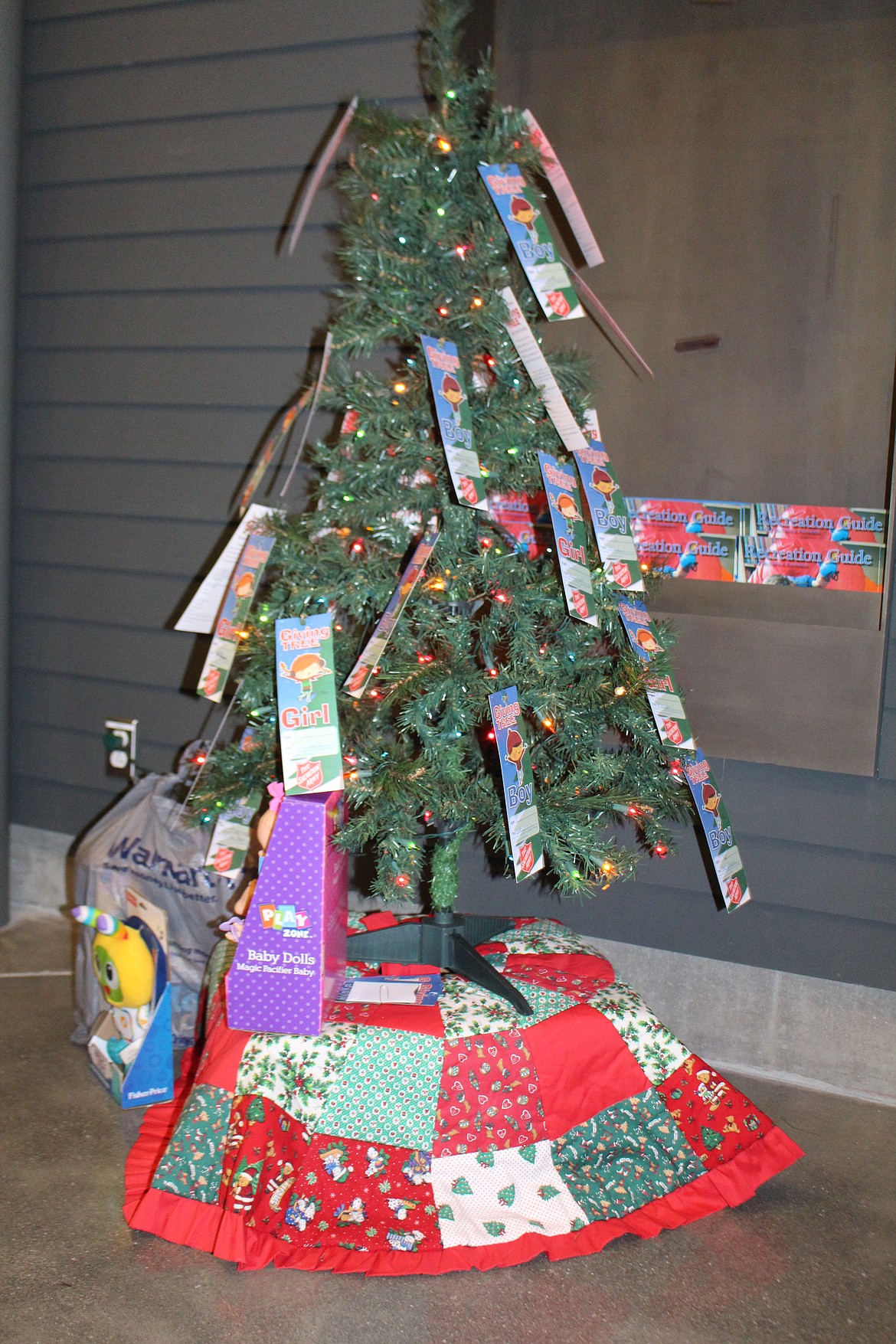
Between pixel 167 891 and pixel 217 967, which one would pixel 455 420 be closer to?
pixel 217 967

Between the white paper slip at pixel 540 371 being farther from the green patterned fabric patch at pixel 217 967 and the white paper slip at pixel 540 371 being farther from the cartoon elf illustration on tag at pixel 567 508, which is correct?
the green patterned fabric patch at pixel 217 967

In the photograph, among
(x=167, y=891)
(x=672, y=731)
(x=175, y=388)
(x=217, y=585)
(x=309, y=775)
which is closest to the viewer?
(x=309, y=775)

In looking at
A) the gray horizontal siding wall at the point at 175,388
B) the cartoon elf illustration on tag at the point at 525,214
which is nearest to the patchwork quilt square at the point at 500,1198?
the gray horizontal siding wall at the point at 175,388

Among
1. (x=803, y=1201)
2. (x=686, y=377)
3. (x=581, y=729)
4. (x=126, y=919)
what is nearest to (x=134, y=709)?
(x=126, y=919)

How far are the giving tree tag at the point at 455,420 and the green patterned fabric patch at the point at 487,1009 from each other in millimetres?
938

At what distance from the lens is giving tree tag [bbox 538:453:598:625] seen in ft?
6.63

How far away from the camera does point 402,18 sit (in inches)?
101

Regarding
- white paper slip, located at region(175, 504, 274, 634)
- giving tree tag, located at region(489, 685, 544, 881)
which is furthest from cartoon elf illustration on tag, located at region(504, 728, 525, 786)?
white paper slip, located at region(175, 504, 274, 634)

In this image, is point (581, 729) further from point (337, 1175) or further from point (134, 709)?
point (134, 709)

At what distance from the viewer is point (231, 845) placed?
229 cm

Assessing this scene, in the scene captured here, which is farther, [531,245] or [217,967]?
[217,967]

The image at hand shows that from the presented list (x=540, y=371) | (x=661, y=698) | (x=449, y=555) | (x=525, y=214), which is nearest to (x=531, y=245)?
(x=525, y=214)

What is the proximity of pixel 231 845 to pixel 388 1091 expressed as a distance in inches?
24.8

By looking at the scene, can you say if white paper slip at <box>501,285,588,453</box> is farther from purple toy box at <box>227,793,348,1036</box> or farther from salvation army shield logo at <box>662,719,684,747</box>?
purple toy box at <box>227,793,348,1036</box>
